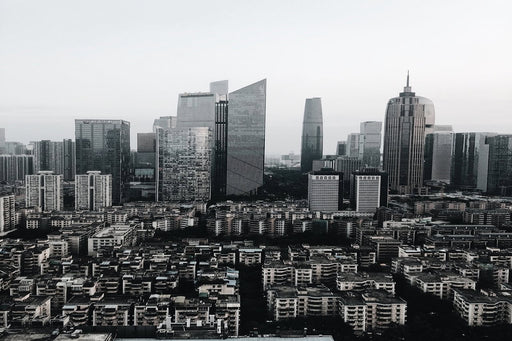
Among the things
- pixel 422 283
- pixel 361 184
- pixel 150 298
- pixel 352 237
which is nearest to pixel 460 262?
pixel 422 283

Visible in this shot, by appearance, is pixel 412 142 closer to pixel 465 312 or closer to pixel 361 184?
pixel 361 184

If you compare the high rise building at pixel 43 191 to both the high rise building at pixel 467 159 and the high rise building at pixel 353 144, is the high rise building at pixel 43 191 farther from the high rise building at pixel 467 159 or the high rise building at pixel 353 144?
the high rise building at pixel 353 144

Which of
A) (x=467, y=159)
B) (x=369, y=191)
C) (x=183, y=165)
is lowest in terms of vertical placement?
(x=369, y=191)

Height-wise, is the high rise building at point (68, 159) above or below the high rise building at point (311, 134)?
below

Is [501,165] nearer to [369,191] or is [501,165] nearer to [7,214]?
[369,191]

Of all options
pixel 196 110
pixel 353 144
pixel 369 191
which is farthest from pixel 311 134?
pixel 369 191

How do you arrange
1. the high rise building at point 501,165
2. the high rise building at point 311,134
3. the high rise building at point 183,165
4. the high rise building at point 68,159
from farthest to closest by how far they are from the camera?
the high rise building at point 311,134 → the high rise building at point 68,159 → the high rise building at point 501,165 → the high rise building at point 183,165

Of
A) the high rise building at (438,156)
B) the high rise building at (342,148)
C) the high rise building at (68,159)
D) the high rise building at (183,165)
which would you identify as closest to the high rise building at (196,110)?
the high rise building at (183,165)
